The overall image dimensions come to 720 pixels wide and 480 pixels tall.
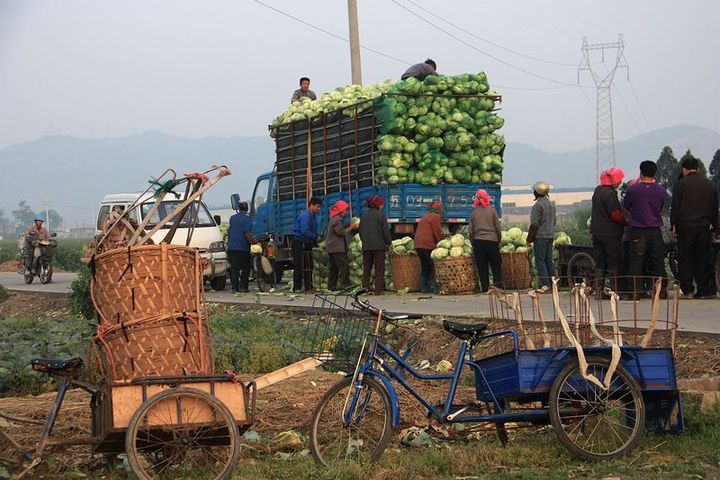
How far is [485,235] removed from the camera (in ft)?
66.6

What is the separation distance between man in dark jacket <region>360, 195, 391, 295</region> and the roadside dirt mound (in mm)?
7453

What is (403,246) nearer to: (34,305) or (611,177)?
(611,177)

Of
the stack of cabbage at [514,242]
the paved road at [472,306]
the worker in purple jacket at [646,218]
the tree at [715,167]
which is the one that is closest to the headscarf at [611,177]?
the worker in purple jacket at [646,218]

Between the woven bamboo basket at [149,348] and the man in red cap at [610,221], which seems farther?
the man in red cap at [610,221]

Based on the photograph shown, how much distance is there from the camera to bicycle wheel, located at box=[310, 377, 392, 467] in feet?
25.5

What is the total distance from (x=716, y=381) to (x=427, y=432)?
248 cm

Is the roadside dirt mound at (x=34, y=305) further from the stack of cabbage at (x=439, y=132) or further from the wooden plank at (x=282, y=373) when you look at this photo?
the wooden plank at (x=282, y=373)

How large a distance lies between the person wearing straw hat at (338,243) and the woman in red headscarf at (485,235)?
3263 mm

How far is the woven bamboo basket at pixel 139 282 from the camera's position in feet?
26.1

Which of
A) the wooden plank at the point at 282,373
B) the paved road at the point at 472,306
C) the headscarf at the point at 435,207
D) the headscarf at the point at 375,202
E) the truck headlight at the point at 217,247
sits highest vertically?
the headscarf at the point at 375,202

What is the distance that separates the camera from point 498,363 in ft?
26.2

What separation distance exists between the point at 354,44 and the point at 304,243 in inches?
337

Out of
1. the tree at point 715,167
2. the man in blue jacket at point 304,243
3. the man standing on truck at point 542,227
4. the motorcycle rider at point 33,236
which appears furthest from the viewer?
the tree at point 715,167

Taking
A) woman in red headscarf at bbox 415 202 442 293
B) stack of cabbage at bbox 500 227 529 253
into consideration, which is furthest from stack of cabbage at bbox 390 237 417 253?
stack of cabbage at bbox 500 227 529 253
